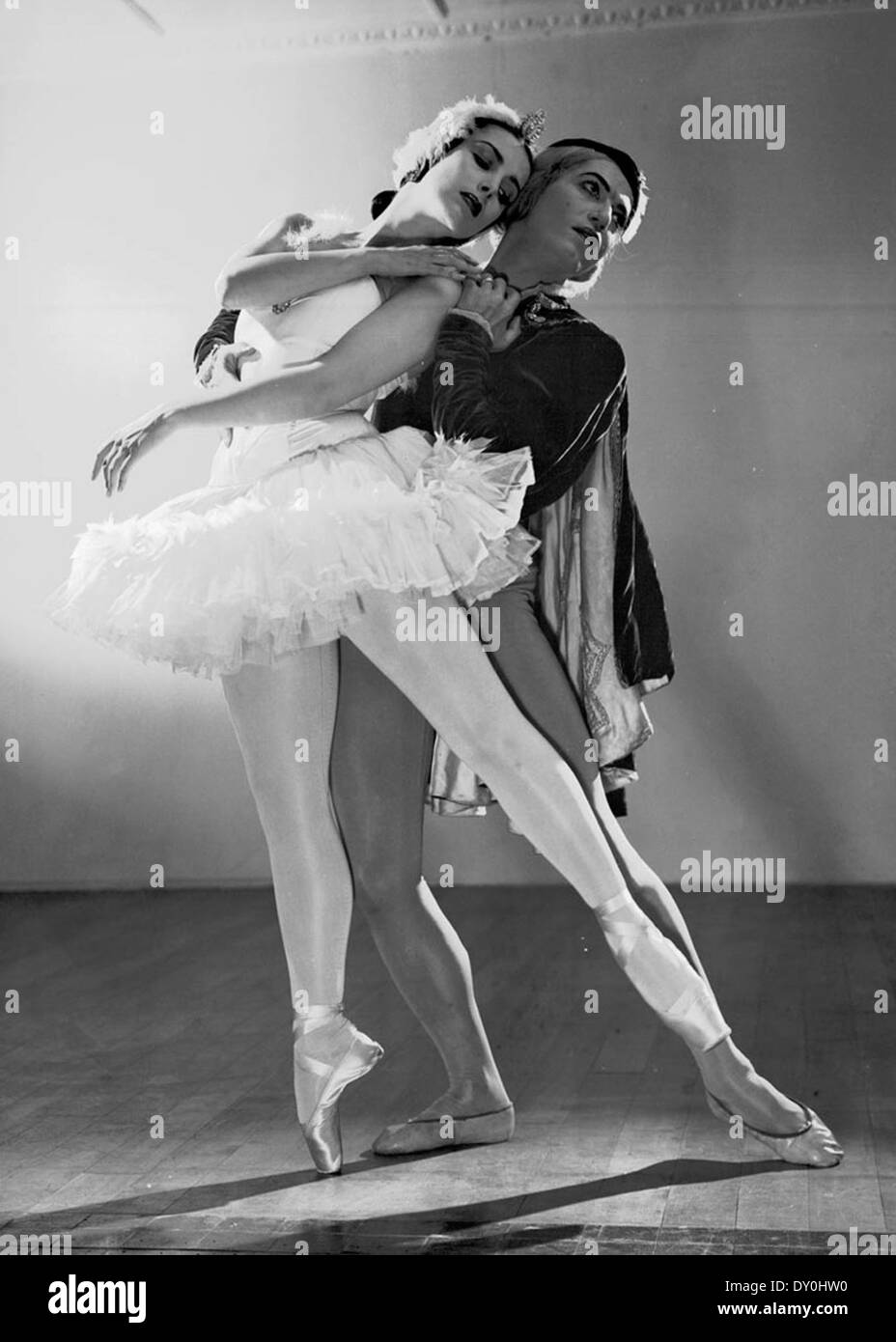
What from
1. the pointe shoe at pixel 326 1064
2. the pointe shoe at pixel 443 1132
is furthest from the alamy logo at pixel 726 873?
the pointe shoe at pixel 326 1064

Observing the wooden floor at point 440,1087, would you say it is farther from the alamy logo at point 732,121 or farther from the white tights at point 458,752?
the alamy logo at point 732,121

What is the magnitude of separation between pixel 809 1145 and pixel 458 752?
90cm

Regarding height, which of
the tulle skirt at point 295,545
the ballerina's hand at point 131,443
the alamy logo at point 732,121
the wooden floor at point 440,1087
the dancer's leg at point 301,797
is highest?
the alamy logo at point 732,121

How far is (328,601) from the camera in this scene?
2.76 metres

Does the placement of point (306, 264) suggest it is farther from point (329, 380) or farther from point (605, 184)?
point (605, 184)

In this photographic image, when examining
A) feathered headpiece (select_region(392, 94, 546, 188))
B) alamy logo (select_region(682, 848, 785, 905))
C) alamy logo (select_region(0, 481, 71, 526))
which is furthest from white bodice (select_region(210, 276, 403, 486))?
alamy logo (select_region(682, 848, 785, 905))

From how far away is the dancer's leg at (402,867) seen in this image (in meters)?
2.94

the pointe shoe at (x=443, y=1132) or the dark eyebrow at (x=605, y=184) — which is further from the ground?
the dark eyebrow at (x=605, y=184)

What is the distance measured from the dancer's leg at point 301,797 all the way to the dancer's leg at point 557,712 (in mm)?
315

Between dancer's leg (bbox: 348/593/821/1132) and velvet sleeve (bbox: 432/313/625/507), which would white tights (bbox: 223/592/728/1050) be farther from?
velvet sleeve (bbox: 432/313/625/507)

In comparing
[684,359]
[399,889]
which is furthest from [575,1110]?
[684,359]
